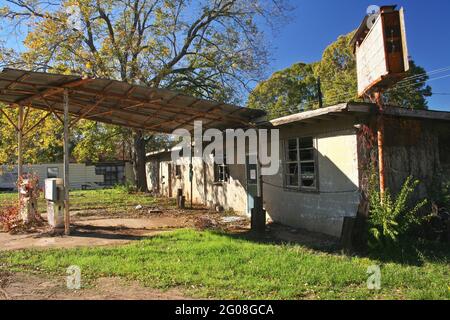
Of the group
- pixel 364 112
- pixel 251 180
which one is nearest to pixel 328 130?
pixel 364 112

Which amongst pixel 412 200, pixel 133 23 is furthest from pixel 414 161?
pixel 133 23

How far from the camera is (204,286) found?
5863mm

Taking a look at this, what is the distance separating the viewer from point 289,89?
3659 cm

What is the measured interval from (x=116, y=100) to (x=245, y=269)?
22.1 ft

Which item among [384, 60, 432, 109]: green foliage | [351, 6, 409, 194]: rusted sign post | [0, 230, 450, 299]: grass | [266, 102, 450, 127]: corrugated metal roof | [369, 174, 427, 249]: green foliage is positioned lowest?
→ [0, 230, 450, 299]: grass

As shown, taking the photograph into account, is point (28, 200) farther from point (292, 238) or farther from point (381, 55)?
point (381, 55)

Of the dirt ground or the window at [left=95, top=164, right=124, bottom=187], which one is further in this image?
the window at [left=95, top=164, right=124, bottom=187]

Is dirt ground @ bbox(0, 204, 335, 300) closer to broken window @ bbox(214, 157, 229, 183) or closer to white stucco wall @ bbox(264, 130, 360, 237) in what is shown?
white stucco wall @ bbox(264, 130, 360, 237)

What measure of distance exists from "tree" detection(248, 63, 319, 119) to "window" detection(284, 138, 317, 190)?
2366cm

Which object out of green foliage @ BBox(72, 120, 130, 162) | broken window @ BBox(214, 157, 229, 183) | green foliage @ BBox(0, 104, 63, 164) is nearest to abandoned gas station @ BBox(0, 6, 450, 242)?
broken window @ BBox(214, 157, 229, 183)

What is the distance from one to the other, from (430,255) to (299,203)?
3.90 m

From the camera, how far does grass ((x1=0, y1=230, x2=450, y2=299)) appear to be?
5.55 metres
